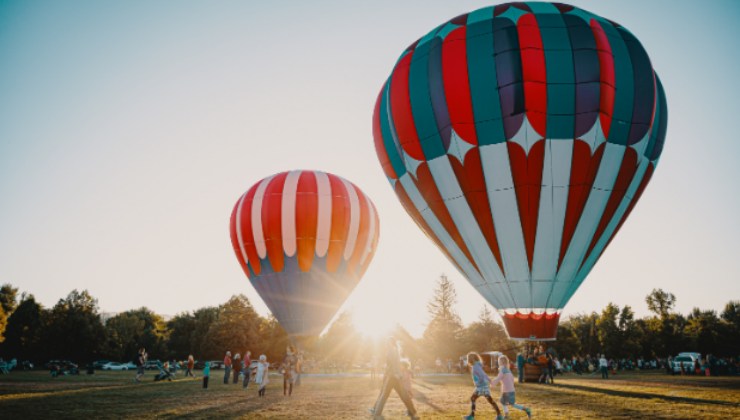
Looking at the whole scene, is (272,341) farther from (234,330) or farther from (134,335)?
(134,335)

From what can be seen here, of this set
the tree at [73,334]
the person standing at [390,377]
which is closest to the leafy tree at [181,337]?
the tree at [73,334]

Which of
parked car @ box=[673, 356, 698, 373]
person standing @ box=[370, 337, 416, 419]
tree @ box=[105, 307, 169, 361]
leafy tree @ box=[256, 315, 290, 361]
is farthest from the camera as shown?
tree @ box=[105, 307, 169, 361]

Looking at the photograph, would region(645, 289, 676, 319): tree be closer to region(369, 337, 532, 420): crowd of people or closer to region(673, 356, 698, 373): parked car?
region(673, 356, 698, 373): parked car

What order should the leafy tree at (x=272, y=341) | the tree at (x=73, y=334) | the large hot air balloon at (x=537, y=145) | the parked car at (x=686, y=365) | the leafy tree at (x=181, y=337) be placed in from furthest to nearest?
the leafy tree at (x=181, y=337) < the leafy tree at (x=272, y=341) < the tree at (x=73, y=334) < the parked car at (x=686, y=365) < the large hot air balloon at (x=537, y=145)

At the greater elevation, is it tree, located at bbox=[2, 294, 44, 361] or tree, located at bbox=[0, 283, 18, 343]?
tree, located at bbox=[0, 283, 18, 343]

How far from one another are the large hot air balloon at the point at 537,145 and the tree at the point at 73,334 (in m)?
61.0

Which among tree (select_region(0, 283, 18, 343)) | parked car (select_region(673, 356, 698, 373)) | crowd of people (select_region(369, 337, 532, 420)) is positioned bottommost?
parked car (select_region(673, 356, 698, 373))

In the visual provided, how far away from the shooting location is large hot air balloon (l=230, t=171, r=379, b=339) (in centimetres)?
2208

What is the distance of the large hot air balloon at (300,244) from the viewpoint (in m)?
22.1

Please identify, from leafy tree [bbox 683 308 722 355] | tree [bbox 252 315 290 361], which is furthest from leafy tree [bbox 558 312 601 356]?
tree [bbox 252 315 290 361]

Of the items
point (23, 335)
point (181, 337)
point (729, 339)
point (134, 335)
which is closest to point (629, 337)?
point (729, 339)

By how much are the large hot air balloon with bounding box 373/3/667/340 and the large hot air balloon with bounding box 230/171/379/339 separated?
28.0ft

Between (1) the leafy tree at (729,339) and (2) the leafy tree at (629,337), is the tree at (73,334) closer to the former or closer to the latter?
(2) the leafy tree at (629,337)

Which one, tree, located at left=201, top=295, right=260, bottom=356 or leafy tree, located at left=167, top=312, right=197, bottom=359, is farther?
leafy tree, located at left=167, top=312, right=197, bottom=359
